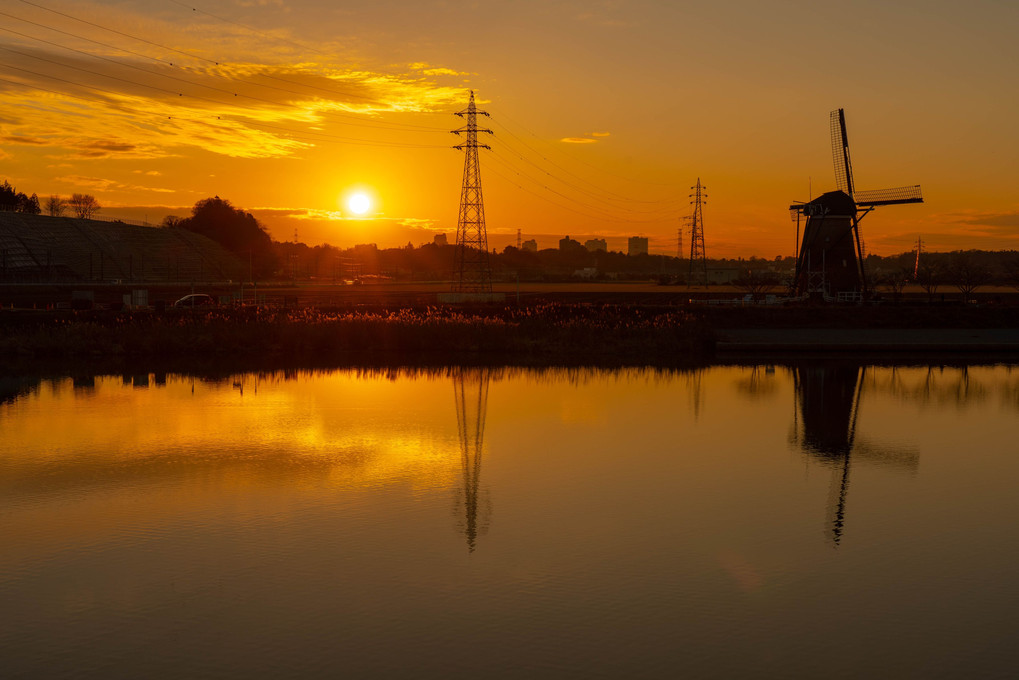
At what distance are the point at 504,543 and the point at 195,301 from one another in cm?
6164

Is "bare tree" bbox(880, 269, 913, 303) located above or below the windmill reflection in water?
above

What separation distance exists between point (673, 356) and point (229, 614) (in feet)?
129

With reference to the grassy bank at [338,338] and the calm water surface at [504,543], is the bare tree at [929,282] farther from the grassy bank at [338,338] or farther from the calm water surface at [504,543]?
the calm water surface at [504,543]

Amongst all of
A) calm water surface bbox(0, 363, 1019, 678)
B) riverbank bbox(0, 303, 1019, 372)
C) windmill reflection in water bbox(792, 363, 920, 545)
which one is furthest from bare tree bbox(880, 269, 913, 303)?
calm water surface bbox(0, 363, 1019, 678)

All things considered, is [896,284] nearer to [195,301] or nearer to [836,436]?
[195,301]

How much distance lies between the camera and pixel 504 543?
14969 mm

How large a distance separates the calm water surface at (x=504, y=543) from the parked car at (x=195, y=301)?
40.3m

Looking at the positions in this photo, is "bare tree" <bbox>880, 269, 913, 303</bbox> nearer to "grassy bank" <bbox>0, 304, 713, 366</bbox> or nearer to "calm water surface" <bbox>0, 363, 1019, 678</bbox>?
"grassy bank" <bbox>0, 304, 713, 366</bbox>

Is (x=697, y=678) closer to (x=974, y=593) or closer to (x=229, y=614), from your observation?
(x=974, y=593)

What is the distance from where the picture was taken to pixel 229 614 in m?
11.8

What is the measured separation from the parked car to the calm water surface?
132 ft

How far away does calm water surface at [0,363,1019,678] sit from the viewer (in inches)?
428

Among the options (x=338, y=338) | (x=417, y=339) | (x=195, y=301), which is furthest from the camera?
(x=195, y=301)

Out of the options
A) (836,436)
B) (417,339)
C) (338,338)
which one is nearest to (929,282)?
(417,339)
